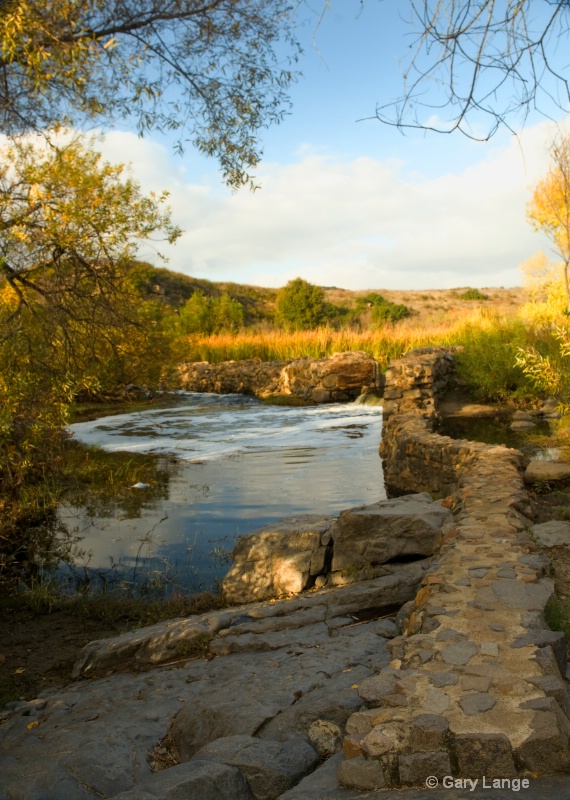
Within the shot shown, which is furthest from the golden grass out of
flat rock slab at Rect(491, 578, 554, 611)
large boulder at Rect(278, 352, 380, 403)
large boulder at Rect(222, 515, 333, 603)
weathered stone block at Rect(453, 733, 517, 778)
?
weathered stone block at Rect(453, 733, 517, 778)

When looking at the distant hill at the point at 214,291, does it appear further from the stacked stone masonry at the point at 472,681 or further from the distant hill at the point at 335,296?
the stacked stone masonry at the point at 472,681

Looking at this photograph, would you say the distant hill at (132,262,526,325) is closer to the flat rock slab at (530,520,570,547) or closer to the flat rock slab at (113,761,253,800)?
the flat rock slab at (530,520,570,547)

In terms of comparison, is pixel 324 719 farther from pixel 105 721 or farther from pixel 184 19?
pixel 184 19

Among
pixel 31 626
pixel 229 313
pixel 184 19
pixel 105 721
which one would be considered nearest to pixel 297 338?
pixel 229 313

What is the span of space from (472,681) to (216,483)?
7525 millimetres

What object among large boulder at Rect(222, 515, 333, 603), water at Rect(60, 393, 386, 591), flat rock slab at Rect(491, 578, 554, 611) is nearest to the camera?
flat rock slab at Rect(491, 578, 554, 611)

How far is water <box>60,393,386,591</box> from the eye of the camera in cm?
690

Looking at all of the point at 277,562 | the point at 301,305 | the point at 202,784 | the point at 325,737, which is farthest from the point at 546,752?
the point at 301,305

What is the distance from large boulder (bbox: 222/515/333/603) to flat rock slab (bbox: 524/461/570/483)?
2983mm

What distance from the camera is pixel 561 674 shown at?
114 inches

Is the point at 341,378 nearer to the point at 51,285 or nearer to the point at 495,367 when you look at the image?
the point at 495,367

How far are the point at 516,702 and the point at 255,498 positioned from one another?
657 centimetres

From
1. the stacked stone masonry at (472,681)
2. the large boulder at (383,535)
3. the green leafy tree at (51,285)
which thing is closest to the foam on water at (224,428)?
the green leafy tree at (51,285)
